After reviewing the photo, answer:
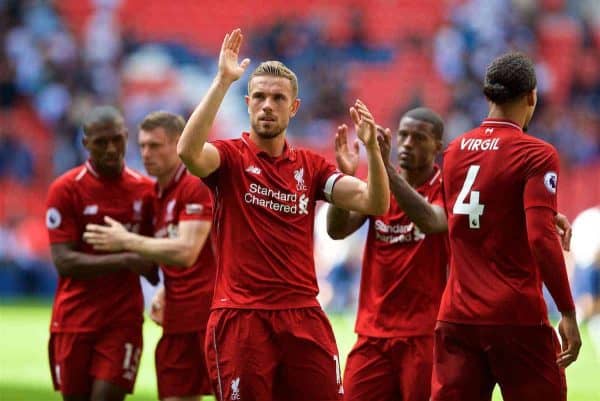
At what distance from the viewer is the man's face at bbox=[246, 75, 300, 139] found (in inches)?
271

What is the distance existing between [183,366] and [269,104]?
9.67ft

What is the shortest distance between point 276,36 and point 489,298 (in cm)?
2178

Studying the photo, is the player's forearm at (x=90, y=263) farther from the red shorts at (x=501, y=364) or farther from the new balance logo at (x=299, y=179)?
the red shorts at (x=501, y=364)

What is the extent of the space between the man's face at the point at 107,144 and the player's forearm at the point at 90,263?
0.72 meters

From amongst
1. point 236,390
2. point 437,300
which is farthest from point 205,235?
point 236,390

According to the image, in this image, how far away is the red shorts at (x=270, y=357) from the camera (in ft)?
21.6

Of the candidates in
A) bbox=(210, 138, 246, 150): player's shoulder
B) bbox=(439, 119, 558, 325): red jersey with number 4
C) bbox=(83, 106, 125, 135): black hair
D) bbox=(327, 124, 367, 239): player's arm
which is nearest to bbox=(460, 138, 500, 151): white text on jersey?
bbox=(439, 119, 558, 325): red jersey with number 4

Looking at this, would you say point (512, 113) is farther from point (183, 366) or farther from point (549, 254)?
point (183, 366)

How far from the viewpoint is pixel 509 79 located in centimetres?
669

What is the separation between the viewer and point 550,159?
641cm

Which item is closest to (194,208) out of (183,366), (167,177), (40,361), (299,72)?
(167,177)

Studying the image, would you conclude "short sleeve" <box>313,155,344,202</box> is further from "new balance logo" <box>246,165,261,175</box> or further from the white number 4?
the white number 4

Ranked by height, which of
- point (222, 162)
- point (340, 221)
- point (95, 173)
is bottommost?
point (340, 221)

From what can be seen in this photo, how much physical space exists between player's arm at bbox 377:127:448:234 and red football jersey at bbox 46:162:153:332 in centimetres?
247
